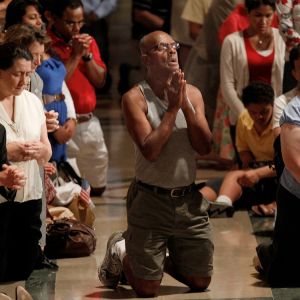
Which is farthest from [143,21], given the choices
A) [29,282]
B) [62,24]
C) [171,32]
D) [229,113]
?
[29,282]

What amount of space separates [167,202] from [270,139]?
7.04 ft

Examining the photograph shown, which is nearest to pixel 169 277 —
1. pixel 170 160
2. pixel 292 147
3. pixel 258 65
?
pixel 170 160

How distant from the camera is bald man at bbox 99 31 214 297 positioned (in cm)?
688

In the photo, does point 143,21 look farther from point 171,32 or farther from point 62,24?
point 62,24

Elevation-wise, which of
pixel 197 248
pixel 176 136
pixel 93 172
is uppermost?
pixel 176 136

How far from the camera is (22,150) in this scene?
699cm

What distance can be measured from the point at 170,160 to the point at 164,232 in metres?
0.38

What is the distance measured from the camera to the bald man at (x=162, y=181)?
688 cm

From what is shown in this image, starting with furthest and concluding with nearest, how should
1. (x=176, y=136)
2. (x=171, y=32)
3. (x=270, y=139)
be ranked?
(x=171, y=32) → (x=270, y=139) → (x=176, y=136)

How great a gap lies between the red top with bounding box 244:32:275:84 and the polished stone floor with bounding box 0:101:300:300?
1182 mm

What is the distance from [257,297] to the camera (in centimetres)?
702

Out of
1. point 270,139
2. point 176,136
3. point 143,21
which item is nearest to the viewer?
point 176,136

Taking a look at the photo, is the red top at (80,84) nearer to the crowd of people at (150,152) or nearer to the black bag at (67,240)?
the crowd of people at (150,152)

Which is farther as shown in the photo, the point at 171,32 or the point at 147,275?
the point at 171,32
